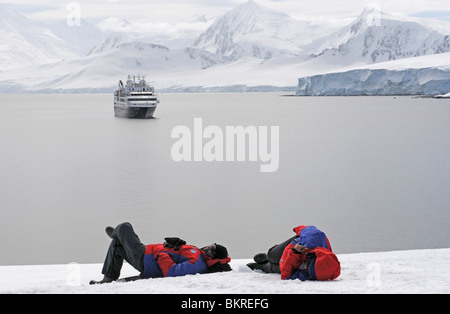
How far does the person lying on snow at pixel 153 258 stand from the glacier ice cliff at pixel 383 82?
7323 cm

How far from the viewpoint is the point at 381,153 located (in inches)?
950

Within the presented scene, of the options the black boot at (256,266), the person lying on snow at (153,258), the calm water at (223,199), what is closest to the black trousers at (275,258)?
the black boot at (256,266)

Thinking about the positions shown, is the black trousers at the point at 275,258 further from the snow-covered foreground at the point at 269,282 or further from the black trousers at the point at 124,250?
the black trousers at the point at 124,250

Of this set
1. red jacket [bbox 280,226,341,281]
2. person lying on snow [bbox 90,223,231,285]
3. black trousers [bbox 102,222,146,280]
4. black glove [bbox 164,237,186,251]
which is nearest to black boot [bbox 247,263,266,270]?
person lying on snow [bbox 90,223,231,285]

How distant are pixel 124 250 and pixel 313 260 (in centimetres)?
155

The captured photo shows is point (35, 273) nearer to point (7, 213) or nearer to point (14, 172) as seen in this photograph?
point (7, 213)

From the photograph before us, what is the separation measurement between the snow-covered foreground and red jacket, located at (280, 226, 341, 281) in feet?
0.31

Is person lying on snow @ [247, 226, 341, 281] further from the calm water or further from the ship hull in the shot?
the ship hull

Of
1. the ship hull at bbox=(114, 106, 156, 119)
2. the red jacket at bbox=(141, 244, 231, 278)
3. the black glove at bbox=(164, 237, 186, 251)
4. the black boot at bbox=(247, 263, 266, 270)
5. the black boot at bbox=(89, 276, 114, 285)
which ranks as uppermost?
the ship hull at bbox=(114, 106, 156, 119)

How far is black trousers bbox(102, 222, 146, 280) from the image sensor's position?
472 cm

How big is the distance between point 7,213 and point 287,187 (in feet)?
23.2

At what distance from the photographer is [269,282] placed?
438 centimetres

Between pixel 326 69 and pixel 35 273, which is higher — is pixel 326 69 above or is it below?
above
